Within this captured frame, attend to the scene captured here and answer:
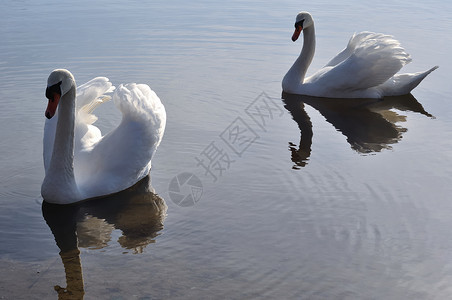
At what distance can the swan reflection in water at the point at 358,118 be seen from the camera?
340 inches

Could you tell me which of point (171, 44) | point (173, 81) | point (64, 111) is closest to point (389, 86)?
point (173, 81)

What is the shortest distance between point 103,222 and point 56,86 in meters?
1.37

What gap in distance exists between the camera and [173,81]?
11031 mm

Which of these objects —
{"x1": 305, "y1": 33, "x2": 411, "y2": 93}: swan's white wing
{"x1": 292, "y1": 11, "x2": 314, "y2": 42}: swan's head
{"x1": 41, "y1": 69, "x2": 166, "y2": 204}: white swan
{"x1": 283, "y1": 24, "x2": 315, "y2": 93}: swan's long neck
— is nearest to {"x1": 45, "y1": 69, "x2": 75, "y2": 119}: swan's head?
{"x1": 41, "y1": 69, "x2": 166, "y2": 204}: white swan

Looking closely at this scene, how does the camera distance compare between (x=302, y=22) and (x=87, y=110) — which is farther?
(x=302, y=22)

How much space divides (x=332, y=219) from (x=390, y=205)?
75 cm

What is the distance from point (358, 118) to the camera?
10.1 metres

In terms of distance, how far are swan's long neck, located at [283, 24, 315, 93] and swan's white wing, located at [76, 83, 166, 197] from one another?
455cm

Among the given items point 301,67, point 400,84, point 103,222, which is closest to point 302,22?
point 301,67

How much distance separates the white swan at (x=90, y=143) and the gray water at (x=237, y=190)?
228 millimetres

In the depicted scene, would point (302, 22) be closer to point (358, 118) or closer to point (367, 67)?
point (367, 67)

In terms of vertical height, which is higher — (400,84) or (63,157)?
(63,157)

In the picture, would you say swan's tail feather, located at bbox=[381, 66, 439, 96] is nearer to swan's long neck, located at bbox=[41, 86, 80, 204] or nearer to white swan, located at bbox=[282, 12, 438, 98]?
white swan, located at bbox=[282, 12, 438, 98]

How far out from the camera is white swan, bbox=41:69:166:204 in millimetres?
6367
